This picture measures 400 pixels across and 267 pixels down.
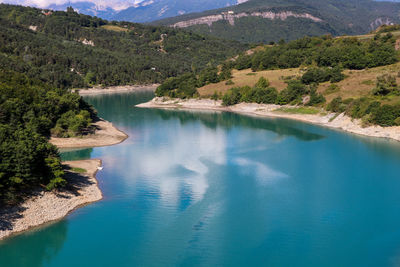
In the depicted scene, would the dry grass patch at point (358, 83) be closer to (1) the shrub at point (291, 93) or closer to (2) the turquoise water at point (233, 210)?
(1) the shrub at point (291, 93)

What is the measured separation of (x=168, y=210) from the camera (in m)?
39.9

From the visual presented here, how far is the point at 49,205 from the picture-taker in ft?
123

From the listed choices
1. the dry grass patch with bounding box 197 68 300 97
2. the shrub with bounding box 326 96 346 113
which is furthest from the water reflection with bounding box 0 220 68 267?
the dry grass patch with bounding box 197 68 300 97

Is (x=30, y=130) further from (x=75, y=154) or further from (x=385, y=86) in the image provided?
(x=385, y=86)

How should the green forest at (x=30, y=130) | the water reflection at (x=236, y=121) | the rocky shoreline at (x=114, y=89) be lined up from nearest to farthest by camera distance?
the green forest at (x=30, y=130), the water reflection at (x=236, y=121), the rocky shoreline at (x=114, y=89)

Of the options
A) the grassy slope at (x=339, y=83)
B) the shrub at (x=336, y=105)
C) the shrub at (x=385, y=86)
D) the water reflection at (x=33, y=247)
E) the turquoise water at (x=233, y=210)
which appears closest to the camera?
the water reflection at (x=33, y=247)

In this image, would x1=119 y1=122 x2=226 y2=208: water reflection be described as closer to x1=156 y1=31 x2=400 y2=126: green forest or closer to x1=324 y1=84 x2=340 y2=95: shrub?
x1=156 y1=31 x2=400 y2=126: green forest

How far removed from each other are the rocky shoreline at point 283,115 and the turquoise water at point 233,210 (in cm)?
526

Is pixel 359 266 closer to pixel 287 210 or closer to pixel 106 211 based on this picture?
pixel 287 210

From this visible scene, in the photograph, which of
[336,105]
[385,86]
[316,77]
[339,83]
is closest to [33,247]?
[336,105]

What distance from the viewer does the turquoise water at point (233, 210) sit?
31.8 meters

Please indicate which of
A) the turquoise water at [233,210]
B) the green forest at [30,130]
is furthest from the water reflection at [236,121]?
the green forest at [30,130]

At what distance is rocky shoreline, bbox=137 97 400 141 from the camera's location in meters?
75.4

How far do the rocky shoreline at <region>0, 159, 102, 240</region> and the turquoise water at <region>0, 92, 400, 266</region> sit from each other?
1.01m
